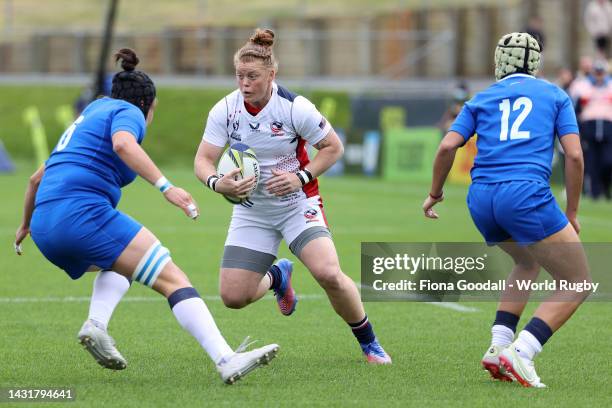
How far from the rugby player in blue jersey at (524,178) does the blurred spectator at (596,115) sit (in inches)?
524

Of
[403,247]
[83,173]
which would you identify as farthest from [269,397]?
[403,247]

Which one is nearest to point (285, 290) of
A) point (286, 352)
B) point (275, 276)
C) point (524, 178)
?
point (275, 276)

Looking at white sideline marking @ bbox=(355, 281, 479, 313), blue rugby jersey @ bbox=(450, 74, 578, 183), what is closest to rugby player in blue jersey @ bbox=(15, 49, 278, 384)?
blue rugby jersey @ bbox=(450, 74, 578, 183)

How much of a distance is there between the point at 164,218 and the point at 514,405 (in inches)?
493

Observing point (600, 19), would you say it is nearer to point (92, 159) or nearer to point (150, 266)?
point (92, 159)

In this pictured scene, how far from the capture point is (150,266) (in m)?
6.80

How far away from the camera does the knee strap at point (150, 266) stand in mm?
6797

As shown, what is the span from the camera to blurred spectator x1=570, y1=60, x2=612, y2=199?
20.0 meters

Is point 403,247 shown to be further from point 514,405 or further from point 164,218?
point 164,218

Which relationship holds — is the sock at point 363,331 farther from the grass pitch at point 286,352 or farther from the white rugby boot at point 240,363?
the white rugby boot at point 240,363

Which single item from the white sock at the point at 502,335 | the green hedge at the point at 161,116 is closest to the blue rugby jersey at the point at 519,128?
the white sock at the point at 502,335

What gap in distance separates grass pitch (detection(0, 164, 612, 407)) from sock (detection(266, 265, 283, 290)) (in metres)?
0.41

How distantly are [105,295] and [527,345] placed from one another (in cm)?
245

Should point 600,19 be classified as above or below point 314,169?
below
